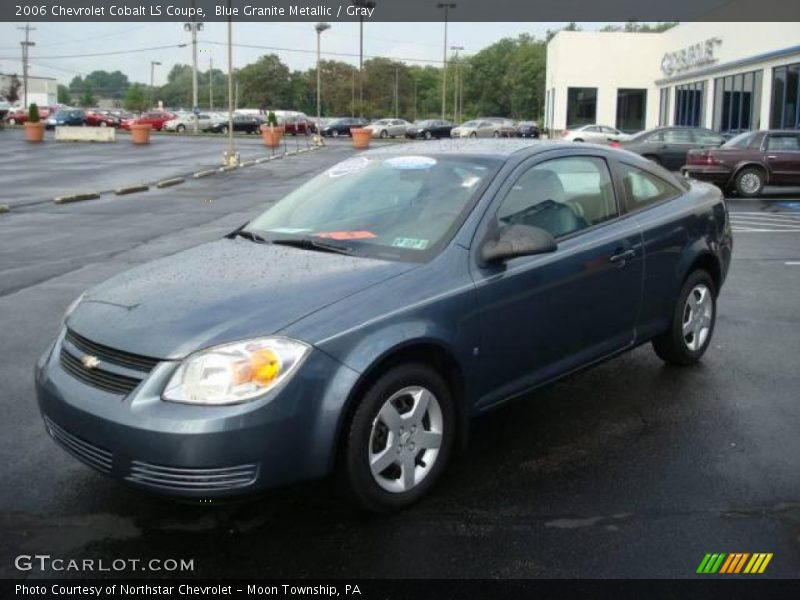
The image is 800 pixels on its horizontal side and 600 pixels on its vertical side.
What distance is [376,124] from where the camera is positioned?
6169cm

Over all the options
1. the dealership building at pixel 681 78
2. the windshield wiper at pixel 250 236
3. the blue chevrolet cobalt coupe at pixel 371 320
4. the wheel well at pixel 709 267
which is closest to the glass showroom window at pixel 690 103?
the dealership building at pixel 681 78

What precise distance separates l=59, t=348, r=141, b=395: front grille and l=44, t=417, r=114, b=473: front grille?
0.75ft

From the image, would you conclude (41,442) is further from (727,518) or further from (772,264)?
(772,264)

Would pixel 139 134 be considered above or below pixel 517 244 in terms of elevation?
above

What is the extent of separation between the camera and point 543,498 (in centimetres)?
392

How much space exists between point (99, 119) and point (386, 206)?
217ft

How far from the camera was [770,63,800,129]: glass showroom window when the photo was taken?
89.0 ft

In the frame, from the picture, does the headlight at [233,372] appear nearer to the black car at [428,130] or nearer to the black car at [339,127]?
the black car at [428,130]

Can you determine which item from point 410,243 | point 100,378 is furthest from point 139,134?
point 100,378

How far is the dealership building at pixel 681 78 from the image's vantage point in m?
29.2

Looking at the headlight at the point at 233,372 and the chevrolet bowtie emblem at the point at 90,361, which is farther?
the chevrolet bowtie emblem at the point at 90,361

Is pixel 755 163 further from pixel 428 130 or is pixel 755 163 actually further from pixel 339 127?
pixel 339 127

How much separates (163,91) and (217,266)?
17944 cm

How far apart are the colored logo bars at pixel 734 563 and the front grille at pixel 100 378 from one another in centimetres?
231
